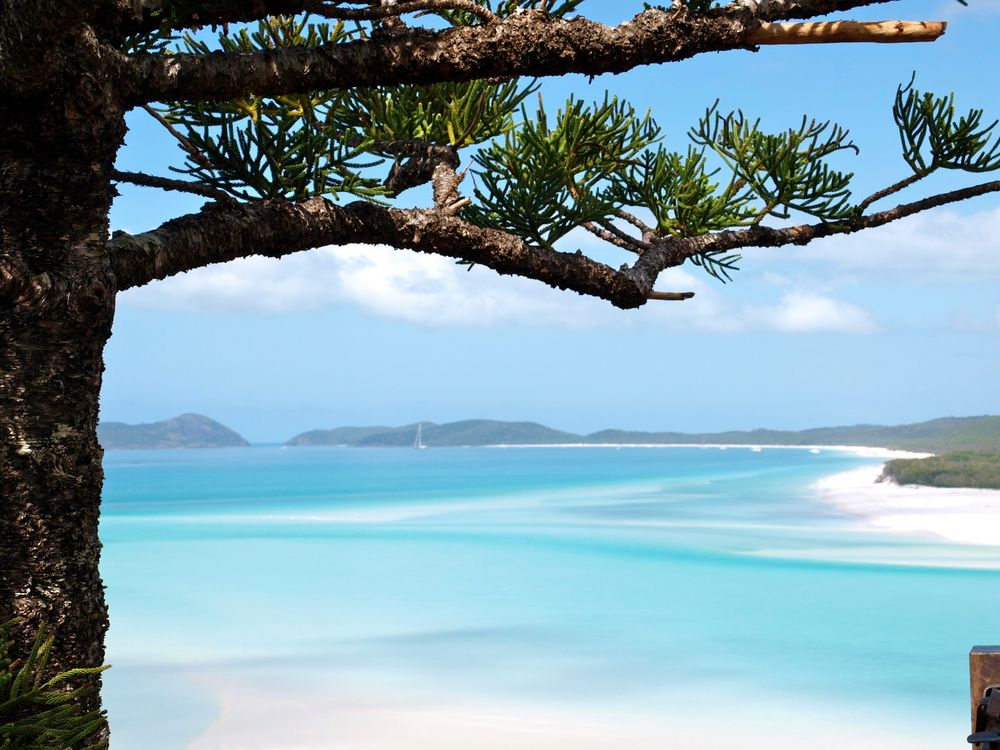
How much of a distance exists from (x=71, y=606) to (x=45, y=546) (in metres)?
0.18

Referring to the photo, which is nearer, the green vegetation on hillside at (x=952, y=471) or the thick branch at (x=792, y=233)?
the thick branch at (x=792, y=233)

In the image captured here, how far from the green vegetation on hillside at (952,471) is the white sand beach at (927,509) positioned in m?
0.35

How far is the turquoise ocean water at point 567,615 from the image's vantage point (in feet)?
37.7

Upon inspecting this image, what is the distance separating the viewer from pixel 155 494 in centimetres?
4222

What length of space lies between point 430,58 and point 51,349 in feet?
4.27

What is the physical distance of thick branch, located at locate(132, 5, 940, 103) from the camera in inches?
113

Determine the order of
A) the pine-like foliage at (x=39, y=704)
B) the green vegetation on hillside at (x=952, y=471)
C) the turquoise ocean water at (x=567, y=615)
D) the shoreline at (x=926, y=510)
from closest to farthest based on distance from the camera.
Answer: the pine-like foliage at (x=39, y=704)
the turquoise ocean water at (x=567, y=615)
the shoreline at (x=926, y=510)
the green vegetation on hillside at (x=952, y=471)

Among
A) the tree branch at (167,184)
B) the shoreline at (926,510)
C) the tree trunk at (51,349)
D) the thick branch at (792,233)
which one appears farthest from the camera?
the shoreline at (926,510)

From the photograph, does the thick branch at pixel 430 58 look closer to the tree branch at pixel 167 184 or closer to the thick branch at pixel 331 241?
the thick branch at pixel 331 241

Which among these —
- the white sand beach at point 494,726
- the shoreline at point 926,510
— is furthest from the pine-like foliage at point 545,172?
the shoreline at point 926,510

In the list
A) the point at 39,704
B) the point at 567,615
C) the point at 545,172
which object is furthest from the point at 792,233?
the point at 567,615

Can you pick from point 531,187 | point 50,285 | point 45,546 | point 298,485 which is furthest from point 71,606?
point 298,485

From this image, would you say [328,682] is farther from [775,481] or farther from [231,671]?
[775,481]

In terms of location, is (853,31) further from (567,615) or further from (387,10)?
(567,615)
